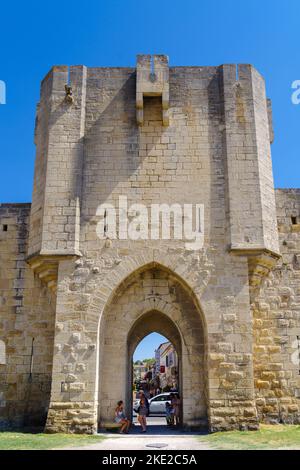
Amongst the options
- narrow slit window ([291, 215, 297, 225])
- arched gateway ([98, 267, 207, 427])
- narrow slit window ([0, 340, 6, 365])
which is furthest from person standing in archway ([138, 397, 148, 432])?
narrow slit window ([291, 215, 297, 225])

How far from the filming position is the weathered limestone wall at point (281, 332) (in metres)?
10.5

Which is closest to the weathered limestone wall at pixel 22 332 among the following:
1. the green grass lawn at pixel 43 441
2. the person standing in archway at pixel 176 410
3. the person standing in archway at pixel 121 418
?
the green grass lawn at pixel 43 441

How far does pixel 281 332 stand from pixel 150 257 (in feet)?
11.8

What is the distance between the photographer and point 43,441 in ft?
25.8

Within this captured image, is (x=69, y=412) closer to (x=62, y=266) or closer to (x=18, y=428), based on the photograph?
(x=18, y=428)

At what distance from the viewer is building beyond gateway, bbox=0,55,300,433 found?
9.79 m

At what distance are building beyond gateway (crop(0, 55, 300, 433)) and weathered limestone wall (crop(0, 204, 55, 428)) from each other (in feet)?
0.10

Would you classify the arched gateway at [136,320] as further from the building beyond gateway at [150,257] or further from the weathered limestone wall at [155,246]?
the weathered limestone wall at [155,246]

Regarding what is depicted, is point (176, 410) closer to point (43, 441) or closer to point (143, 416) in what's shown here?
point (143, 416)

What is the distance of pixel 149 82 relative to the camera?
11.3 metres

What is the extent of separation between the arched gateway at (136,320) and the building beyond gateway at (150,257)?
1.2 inches

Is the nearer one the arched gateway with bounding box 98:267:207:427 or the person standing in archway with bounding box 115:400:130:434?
the person standing in archway with bounding box 115:400:130:434

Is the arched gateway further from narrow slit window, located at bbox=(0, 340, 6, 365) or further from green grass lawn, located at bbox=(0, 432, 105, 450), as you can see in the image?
narrow slit window, located at bbox=(0, 340, 6, 365)

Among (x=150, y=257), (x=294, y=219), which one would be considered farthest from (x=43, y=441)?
(x=294, y=219)
